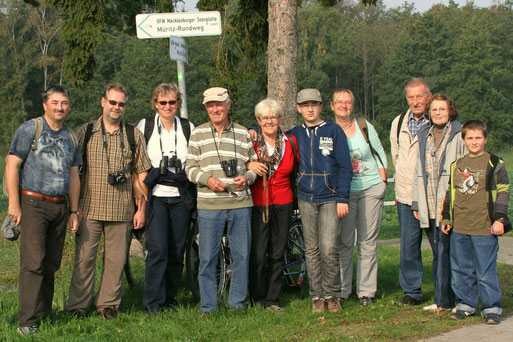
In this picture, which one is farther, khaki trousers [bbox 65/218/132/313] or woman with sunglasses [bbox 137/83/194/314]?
woman with sunglasses [bbox 137/83/194/314]

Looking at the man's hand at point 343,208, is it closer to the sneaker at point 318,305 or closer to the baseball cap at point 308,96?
the sneaker at point 318,305

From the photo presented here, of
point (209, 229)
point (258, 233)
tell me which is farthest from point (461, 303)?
point (209, 229)

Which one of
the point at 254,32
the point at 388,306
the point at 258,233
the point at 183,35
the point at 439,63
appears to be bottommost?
the point at 388,306

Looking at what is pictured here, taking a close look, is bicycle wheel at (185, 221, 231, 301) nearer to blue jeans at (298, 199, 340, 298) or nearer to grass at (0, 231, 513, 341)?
grass at (0, 231, 513, 341)

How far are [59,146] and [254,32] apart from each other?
685 centimetres

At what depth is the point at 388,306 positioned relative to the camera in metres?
6.09

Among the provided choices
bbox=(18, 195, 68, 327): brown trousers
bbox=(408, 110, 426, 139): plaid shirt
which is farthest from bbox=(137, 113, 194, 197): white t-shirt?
bbox=(408, 110, 426, 139): plaid shirt

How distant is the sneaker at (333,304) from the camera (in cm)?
589

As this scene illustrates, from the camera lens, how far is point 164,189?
5664mm

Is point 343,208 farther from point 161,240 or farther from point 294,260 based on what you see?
point 161,240

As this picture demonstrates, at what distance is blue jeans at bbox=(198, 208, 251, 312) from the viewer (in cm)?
565

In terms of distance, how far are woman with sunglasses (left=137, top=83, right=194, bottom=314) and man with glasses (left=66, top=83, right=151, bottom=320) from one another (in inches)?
5.2

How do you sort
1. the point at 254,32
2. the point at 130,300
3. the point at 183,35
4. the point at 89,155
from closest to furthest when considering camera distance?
the point at 89,155, the point at 130,300, the point at 183,35, the point at 254,32

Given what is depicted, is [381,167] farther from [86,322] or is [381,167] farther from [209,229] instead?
[86,322]
